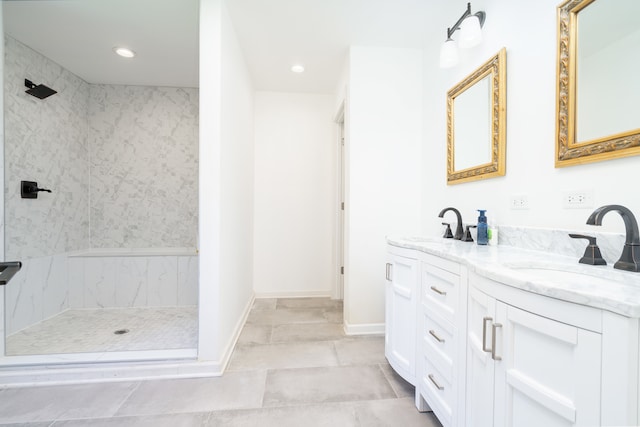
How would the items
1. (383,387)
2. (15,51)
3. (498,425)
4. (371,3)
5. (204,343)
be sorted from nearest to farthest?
(498,425) → (383,387) → (204,343) → (371,3) → (15,51)

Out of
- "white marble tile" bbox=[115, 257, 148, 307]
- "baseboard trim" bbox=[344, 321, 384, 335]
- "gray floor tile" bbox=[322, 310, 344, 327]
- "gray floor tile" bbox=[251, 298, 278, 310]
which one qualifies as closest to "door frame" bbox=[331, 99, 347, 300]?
"gray floor tile" bbox=[322, 310, 344, 327]

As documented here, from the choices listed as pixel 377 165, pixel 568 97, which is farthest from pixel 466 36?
pixel 377 165

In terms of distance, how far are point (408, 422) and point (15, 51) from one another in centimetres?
419

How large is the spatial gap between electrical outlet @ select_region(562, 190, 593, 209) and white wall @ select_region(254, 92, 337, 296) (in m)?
2.38

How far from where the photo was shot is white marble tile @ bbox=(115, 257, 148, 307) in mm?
2955

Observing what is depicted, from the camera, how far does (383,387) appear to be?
1.65 m

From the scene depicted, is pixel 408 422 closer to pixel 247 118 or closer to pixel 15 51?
pixel 247 118

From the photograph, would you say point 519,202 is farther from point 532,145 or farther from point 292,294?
point 292,294

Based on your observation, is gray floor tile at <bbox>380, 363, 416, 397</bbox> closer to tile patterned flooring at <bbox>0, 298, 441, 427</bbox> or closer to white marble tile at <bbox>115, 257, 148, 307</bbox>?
tile patterned flooring at <bbox>0, 298, 441, 427</bbox>

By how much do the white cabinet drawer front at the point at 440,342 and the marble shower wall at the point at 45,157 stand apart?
10.4ft

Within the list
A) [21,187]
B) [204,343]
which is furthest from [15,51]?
[204,343]

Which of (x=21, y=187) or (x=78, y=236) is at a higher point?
(x=21, y=187)

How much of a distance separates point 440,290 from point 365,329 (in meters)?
1.30

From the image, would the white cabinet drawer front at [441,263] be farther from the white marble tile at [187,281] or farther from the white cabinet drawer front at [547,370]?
the white marble tile at [187,281]
